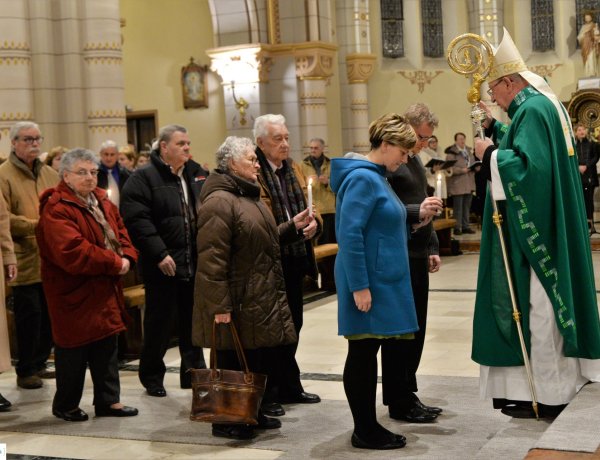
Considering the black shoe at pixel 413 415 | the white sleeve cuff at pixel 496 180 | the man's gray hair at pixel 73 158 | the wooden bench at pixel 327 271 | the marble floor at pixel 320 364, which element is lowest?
the marble floor at pixel 320 364

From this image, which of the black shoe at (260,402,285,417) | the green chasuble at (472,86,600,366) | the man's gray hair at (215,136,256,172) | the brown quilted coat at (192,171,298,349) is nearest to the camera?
the green chasuble at (472,86,600,366)

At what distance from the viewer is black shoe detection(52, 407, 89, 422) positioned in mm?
5762

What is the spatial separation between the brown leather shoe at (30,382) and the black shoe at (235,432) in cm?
190

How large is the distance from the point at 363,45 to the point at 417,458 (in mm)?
15767

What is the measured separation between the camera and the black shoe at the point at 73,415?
5762 mm

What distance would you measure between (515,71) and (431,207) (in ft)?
2.56

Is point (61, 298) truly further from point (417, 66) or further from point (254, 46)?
point (417, 66)

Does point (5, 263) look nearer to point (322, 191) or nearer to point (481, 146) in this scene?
point (481, 146)

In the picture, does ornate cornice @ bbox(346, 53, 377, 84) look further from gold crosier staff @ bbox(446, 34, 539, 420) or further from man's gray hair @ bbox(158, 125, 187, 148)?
gold crosier staff @ bbox(446, 34, 539, 420)

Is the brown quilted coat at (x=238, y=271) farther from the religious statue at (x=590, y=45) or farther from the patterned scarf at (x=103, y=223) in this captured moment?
the religious statue at (x=590, y=45)

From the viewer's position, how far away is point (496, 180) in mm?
4574

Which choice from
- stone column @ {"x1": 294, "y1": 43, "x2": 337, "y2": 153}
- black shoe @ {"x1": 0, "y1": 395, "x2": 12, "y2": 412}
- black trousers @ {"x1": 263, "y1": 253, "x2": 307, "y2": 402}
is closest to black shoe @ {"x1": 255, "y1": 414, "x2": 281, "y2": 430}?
black trousers @ {"x1": 263, "y1": 253, "x2": 307, "y2": 402}

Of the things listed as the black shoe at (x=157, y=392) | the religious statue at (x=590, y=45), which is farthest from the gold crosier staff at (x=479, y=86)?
the religious statue at (x=590, y=45)

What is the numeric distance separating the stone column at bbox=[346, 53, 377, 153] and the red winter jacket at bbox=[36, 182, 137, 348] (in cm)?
1394
